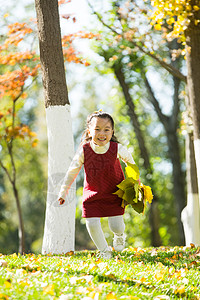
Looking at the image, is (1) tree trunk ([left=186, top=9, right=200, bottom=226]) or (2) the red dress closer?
(2) the red dress

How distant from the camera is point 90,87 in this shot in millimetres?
17125

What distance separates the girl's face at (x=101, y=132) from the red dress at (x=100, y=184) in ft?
0.58

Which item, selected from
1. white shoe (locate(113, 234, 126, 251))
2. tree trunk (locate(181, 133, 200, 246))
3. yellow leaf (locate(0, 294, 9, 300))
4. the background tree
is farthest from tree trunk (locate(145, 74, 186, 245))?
yellow leaf (locate(0, 294, 9, 300))

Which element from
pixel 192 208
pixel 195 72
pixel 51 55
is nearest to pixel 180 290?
pixel 51 55

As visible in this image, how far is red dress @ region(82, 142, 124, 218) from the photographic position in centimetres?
439

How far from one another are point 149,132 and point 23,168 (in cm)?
690

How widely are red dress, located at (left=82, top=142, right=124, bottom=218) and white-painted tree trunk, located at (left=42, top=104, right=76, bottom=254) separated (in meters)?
1.04

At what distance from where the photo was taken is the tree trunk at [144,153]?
1153cm

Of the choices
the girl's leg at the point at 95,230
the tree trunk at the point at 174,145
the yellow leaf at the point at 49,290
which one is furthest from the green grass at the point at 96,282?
the tree trunk at the point at 174,145

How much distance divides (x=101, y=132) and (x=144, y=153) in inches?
310

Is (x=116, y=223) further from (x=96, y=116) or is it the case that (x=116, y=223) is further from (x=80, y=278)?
(x=80, y=278)

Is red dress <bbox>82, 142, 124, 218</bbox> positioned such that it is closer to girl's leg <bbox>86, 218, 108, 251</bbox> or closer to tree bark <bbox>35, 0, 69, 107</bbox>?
girl's leg <bbox>86, 218, 108, 251</bbox>

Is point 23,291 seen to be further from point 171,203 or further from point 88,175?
point 171,203

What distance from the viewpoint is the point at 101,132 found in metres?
4.33
